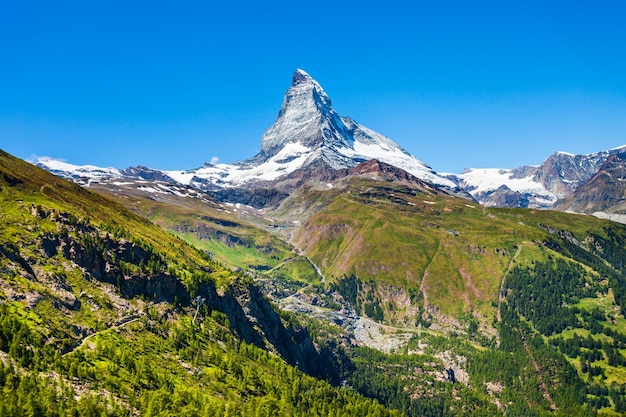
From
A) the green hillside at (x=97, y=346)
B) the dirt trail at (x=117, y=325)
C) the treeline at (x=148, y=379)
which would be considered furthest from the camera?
the dirt trail at (x=117, y=325)

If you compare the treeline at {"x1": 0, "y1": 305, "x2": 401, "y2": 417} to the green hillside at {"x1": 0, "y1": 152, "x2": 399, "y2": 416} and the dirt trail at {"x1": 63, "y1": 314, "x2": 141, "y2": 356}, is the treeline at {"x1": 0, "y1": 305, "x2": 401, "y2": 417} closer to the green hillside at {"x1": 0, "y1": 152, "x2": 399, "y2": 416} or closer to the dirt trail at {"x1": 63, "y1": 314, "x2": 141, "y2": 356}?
the green hillside at {"x1": 0, "y1": 152, "x2": 399, "y2": 416}

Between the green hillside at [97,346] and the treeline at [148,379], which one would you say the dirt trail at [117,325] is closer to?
the green hillside at [97,346]

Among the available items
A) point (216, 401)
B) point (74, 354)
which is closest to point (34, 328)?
point (74, 354)

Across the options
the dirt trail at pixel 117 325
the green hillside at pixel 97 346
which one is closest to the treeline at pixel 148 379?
the green hillside at pixel 97 346

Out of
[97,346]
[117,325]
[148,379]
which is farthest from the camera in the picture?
[117,325]

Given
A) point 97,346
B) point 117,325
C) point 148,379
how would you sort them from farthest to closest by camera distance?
point 117,325 < point 97,346 < point 148,379

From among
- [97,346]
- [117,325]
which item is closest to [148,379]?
[97,346]

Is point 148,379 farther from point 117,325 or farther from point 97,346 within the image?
point 117,325

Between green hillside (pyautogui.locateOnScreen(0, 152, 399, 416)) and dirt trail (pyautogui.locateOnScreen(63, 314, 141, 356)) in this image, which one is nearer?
green hillside (pyautogui.locateOnScreen(0, 152, 399, 416))

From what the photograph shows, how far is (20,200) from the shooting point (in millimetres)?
198500

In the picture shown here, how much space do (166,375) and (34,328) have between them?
1560 inches

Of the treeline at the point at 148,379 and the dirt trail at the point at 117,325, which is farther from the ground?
the dirt trail at the point at 117,325

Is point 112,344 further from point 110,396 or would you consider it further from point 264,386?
point 264,386

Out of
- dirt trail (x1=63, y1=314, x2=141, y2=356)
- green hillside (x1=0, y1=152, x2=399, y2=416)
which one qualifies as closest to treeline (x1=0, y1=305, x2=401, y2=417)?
green hillside (x1=0, y1=152, x2=399, y2=416)
